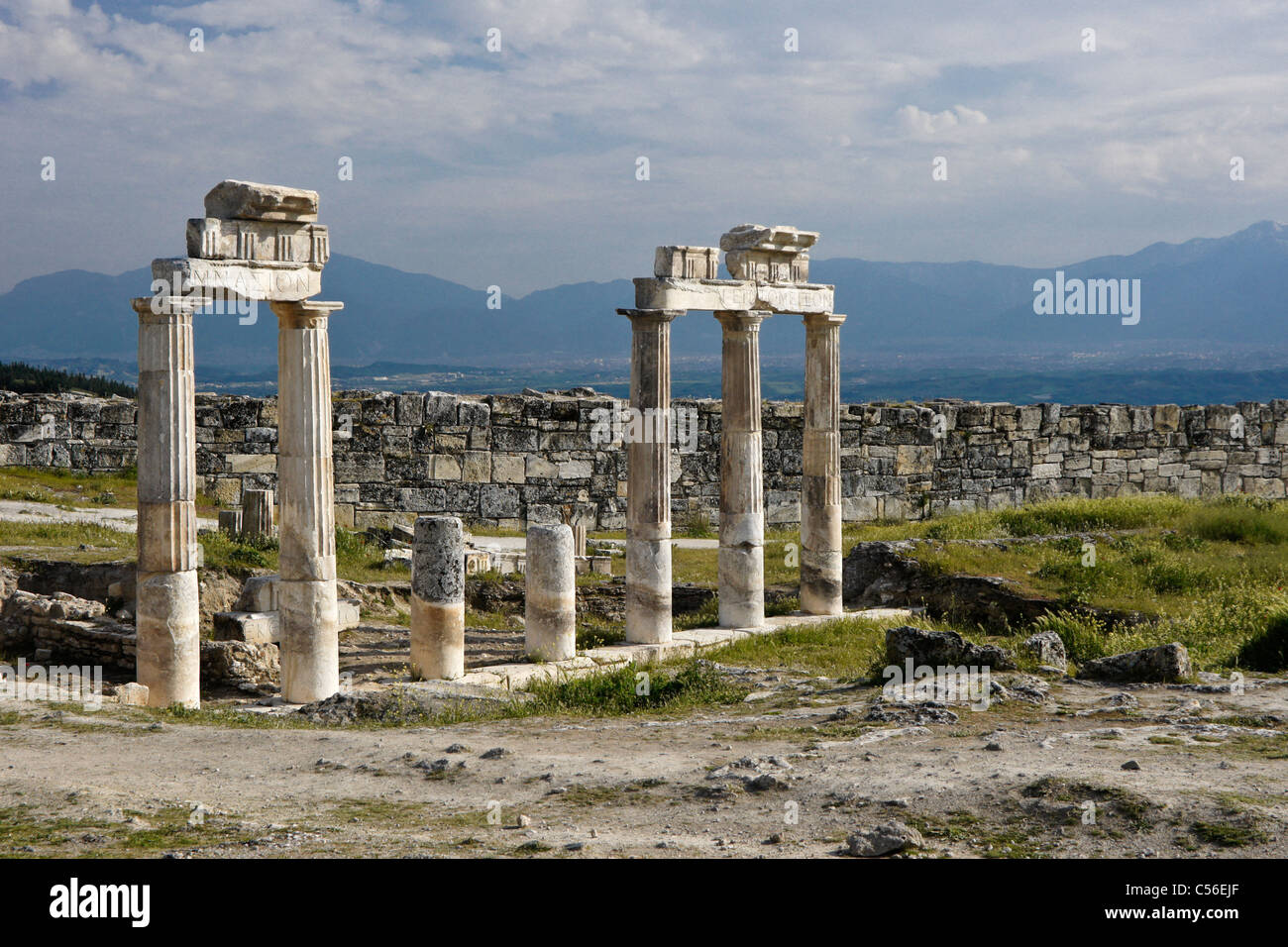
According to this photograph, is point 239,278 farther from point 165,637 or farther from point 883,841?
point 883,841

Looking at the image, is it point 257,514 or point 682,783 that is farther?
point 257,514

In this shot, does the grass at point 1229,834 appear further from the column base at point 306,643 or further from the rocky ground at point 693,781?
the column base at point 306,643

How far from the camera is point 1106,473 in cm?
2666

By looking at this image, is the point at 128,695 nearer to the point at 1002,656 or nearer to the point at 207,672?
the point at 207,672

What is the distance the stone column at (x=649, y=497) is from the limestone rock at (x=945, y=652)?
3568 mm

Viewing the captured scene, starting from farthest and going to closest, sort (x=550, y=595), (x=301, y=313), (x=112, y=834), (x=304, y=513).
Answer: (x=550, y=595) → (x=304, y=513) → (x=301, y=313) → (x=112, y=834)

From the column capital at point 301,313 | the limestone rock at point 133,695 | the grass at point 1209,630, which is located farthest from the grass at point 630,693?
the column capital at point 301,313

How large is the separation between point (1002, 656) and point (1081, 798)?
4.65 m

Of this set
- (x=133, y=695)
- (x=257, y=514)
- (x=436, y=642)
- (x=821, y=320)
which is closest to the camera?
(x=133, y=695)

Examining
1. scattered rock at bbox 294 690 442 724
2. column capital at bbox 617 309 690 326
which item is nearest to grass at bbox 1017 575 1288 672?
column capital at bbox 617 309 690 326

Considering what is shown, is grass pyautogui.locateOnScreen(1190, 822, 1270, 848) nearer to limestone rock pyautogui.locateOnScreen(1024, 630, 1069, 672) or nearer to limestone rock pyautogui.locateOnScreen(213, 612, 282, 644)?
limestone rock pyautogui.locateOnScreen(1024, 630, 1069, 672)

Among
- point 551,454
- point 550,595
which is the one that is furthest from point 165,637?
point 551,454

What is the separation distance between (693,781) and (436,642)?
211 inches

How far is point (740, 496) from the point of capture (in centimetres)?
1623
